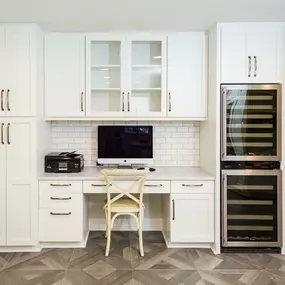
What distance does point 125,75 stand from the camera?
336 centimetres

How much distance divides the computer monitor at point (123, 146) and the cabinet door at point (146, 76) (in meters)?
0.29

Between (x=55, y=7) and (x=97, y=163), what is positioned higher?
(x=55, y=7)

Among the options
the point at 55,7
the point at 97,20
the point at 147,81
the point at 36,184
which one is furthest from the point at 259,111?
the point at 36,184

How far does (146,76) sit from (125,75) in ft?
0.92

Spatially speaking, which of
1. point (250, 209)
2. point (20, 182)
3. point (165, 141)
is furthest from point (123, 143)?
point (250, 209)

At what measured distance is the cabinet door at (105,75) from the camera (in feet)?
11.0

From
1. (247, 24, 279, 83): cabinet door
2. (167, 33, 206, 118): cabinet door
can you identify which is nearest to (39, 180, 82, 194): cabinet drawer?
(167, 33, 206, 118): cabinet door

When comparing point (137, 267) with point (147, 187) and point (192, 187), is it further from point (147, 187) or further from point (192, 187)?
point (192, 187)

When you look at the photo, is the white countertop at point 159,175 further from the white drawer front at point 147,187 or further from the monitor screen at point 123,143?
the monitor screen at point 123,143

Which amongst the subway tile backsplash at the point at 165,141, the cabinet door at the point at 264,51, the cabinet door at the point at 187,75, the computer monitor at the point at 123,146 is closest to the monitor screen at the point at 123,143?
the computer monitor at the point at 123,146

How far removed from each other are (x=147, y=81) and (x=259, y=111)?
4.47 feet

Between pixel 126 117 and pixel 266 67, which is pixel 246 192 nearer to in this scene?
pixel 266 67

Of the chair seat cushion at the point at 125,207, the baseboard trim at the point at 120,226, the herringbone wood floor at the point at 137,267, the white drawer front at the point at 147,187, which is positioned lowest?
the herringbone wood floor at the point at 137,267

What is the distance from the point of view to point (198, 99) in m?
3.37
